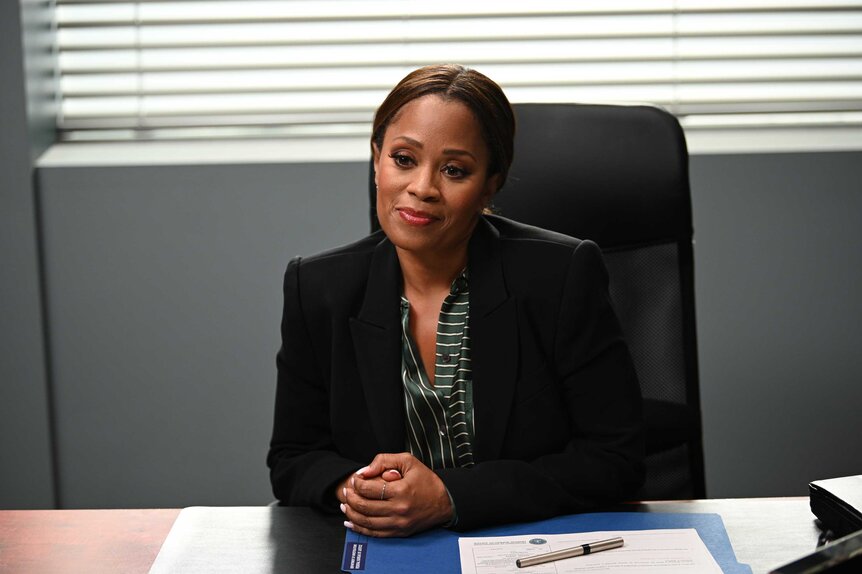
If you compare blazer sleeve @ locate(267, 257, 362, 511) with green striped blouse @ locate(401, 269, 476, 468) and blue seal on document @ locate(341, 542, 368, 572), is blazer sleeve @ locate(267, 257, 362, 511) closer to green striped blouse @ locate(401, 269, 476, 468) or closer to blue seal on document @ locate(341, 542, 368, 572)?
green striped blouse @ locate(401, 269, 476, 468)

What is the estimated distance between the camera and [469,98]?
166cm

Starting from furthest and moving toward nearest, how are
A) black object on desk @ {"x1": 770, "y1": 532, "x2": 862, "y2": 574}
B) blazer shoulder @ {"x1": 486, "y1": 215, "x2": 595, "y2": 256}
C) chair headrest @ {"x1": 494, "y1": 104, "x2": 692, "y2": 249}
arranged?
chair headrest @ {"x1": 494, "y1": 104, "x2": 692, "y2": 249} < blazer shoulder @ {"x1": 486, "y1": 215, "x2": 595, "y2": 256} < black object on desk @ {"x1": 770, "y1": 532, "x2": 862, "y2": 574}

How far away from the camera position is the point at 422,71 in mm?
1695

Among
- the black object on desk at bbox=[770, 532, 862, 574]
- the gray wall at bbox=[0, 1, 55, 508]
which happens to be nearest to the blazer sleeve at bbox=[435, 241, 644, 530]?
the black object on desk at bbox=[770, 532, 862, 574]

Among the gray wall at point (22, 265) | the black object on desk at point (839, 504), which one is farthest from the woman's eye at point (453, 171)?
the gray wall at point (22, 265)

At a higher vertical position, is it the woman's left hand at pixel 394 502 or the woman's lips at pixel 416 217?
the woman's lips at pixel 416 217

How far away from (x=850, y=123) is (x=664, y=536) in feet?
6.86

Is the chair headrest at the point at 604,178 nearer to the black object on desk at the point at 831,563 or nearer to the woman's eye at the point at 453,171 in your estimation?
the woman's eye at the point at 453,171

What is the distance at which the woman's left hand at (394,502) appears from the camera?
1420 mm

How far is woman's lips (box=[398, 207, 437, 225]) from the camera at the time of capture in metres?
1.65

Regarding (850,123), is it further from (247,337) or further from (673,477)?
(247,337)

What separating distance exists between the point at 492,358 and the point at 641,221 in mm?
477

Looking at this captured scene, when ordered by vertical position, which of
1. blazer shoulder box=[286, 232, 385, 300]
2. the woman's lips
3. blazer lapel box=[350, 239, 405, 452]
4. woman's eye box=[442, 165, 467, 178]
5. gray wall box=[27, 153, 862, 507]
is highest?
woman's eye box=[442, 165, 467, 178]

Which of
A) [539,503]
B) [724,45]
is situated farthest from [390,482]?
[724,45]
